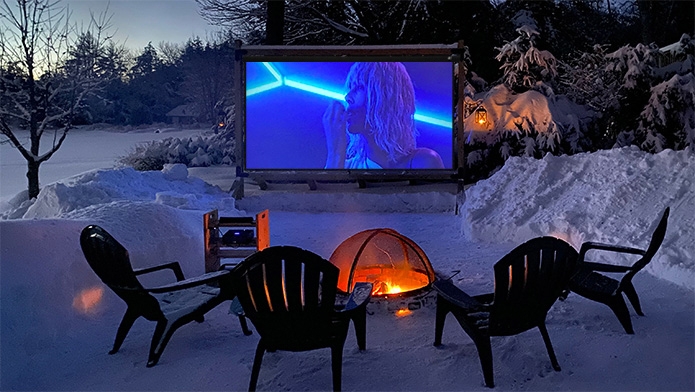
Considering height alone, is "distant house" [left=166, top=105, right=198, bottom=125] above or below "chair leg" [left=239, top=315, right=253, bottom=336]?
above

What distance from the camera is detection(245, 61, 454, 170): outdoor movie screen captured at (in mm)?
12047

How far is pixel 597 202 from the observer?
7961 millimetres

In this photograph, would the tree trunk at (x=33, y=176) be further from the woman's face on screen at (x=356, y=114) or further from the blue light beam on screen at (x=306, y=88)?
the woman's face on screen at (x=356, y=114)

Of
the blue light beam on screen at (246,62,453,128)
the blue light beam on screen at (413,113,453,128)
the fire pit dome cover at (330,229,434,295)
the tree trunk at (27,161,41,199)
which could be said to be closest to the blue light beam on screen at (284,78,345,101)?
the blue light beam on screen at (246,62,453,128)

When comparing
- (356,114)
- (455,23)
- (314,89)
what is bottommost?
(356,114)

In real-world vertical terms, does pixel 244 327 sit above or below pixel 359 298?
below

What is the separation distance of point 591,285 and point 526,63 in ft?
31.3

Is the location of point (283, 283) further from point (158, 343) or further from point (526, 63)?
point (526, 63)

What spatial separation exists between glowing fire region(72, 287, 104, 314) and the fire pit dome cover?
2.24 metres

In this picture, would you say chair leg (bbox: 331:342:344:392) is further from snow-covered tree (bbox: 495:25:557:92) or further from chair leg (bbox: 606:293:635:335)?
snow-covered tree (bbox: 495:25:557:92)

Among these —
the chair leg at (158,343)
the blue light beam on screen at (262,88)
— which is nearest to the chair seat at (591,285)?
the chair leg at (158,343)

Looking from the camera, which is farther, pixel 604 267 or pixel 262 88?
pixel 262 88

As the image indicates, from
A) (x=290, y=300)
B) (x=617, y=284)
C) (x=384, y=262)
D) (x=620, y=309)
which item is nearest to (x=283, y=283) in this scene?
(x=290, y=300)

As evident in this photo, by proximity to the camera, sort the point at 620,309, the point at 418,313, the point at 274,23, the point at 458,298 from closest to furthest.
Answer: the point at 458,298 < the point at 620,309 < the point at 418,313 < the point at 274,23
